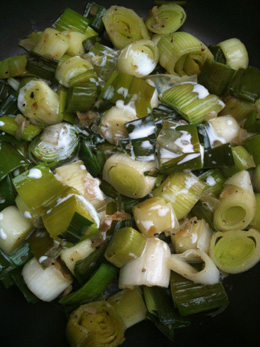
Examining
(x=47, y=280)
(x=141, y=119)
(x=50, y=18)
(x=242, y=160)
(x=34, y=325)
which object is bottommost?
(x=34, y=325)

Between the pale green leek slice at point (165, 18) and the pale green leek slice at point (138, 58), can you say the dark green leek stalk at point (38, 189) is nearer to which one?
the pale green leek slice at point (138, 58)

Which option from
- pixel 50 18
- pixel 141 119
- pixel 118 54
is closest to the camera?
pixel 141 119

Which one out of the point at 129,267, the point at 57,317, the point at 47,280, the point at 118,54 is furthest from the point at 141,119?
the point at 57,317

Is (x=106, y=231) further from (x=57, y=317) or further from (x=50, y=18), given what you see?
(x=50, y=18)

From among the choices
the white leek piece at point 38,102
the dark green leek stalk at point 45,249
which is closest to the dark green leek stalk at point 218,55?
the white leek piece at point 38,102

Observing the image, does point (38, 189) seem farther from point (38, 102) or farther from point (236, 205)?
point (236, 205)

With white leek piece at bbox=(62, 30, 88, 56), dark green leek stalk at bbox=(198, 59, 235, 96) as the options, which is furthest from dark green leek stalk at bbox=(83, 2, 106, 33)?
dark green leek stalk at bbox=(198, 59, 235, 96)

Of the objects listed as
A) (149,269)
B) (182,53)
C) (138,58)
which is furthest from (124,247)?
(182,53)
